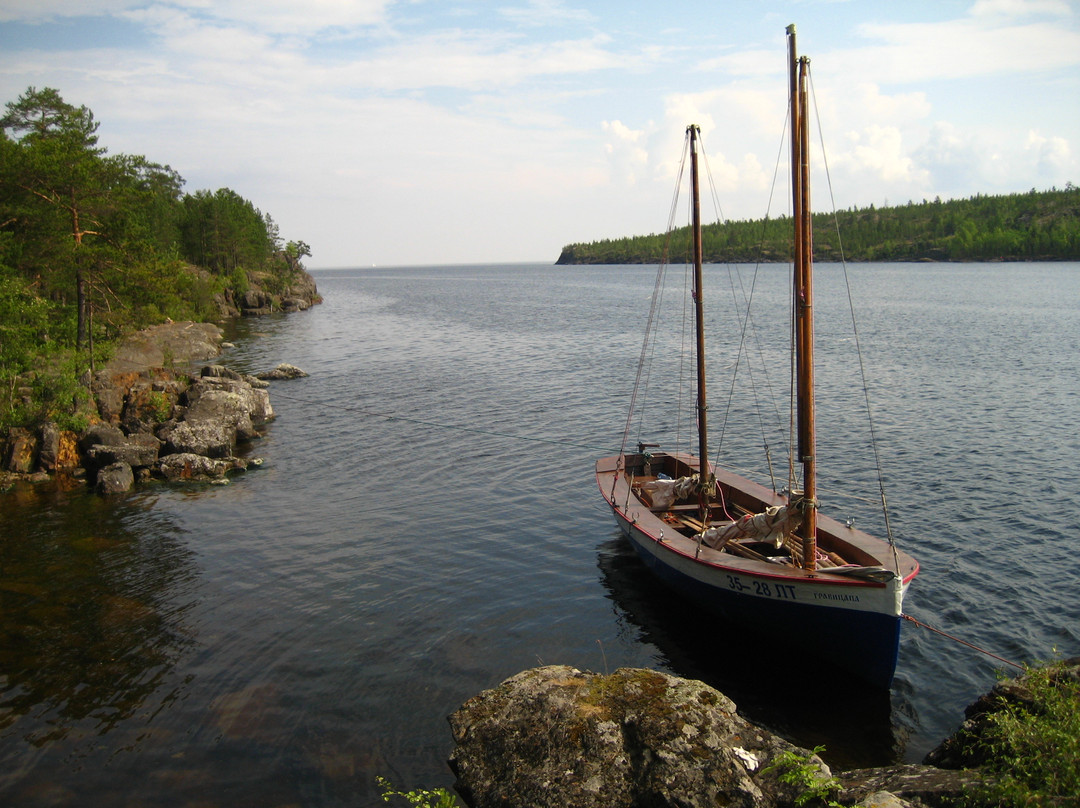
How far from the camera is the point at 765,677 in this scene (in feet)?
43.9

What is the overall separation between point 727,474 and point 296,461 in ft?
56.0

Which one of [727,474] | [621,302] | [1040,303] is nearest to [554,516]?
[727,474]

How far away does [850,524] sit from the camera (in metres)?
14.9

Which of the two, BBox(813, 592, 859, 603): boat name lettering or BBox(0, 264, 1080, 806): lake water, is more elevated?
BBox(813, 592, 859, 603): boat name lettering

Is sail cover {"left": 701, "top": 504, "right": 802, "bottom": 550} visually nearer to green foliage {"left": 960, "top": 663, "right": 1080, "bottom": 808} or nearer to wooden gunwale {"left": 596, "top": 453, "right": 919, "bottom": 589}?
wooden gunwale {"left": 596, "top": 453, "right": 919, "bottom": 589}

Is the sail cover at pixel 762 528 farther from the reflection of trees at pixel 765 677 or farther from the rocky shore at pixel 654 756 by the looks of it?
the rocky shore at pixel 654 756

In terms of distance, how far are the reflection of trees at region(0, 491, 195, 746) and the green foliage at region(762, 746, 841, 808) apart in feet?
36.4

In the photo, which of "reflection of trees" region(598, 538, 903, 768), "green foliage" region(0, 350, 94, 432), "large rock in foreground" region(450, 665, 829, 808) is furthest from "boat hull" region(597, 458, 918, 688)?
"green foliage" region(0, 350, 94, 432)

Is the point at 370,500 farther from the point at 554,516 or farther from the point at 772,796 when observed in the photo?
the point at 772,796

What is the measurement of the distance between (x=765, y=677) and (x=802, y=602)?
1.77m

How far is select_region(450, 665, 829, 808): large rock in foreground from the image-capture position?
310 inches

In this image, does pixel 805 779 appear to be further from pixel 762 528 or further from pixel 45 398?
pixel 45 398

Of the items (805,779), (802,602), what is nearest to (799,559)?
(802,602)

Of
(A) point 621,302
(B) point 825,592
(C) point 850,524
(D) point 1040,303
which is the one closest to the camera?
(B) point 825,592
